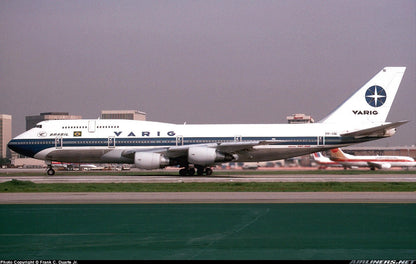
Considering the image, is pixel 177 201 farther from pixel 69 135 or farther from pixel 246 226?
pixel 69 135

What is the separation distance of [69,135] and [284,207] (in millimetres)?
26778

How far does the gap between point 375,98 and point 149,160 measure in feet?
64.3

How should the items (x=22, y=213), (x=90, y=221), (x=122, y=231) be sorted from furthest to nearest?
(x=22, y=213) < (x=90, y=221) < (x=122, y=231)

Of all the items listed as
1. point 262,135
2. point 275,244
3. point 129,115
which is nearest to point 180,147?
point 262,135

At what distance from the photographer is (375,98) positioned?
3972 centimetres

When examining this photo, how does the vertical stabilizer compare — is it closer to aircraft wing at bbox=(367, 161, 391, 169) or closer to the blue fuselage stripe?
the blue fuselage stripe

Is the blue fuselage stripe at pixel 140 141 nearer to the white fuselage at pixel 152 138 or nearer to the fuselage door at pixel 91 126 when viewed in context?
the white fuselage at pixel 152 138

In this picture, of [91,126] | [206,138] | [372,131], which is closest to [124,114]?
[91,126]

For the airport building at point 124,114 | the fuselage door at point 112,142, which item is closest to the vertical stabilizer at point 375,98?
the fuselage door at point 112,142

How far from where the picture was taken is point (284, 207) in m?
15.9

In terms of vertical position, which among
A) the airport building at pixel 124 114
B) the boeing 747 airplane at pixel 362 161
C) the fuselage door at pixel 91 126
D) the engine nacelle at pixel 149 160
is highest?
the airport building at pixel 124 114

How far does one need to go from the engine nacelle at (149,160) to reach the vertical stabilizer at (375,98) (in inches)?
551

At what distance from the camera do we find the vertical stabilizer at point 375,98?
130 ft

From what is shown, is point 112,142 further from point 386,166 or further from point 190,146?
point 386,166
